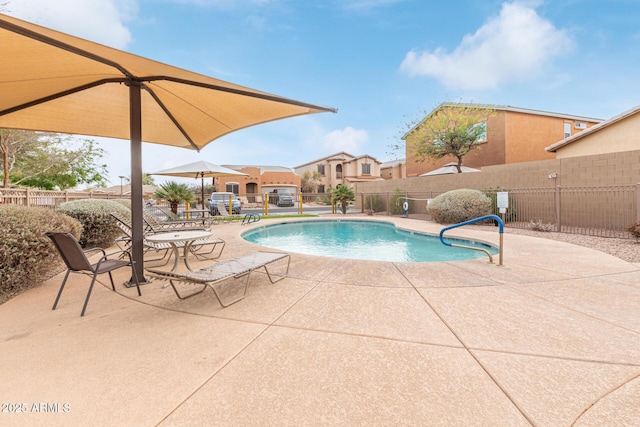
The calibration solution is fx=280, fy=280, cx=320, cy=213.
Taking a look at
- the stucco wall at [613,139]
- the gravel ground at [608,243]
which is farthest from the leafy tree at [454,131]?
the gravel ground at [608,243]

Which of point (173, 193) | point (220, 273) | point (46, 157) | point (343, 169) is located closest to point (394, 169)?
point (343, 169)

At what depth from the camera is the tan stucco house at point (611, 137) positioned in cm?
1143

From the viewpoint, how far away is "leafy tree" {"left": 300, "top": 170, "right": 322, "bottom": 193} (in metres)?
39.5

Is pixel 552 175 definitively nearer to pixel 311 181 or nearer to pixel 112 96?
pixel 112 96

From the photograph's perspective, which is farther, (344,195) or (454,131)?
(344,195)

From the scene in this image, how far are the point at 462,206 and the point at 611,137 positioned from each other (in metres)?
7.39

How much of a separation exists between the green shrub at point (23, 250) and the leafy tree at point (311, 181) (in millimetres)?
35594

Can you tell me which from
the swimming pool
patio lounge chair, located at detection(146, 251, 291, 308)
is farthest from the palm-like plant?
patio lounge chair, located at detection(146, 251, 291, 308)

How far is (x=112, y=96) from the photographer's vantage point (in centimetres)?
448

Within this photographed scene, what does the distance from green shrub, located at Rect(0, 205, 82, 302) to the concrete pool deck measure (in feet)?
0.67

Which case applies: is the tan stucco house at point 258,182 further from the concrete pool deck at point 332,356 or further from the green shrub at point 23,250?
the concrete pool deck at point 332,356

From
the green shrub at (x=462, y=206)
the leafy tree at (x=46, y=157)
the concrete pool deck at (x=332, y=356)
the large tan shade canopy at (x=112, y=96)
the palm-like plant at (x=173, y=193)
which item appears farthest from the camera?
the leafy tree at (x=46, y=157)

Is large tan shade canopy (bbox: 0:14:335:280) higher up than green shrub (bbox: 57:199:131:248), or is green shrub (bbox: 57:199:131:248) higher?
large tan shade canopy (bbox: 0:14:335:280)

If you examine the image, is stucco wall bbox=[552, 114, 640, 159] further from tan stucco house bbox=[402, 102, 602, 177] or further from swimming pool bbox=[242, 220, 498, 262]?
swimming pool bbox=[242, 220, 498, 262]
